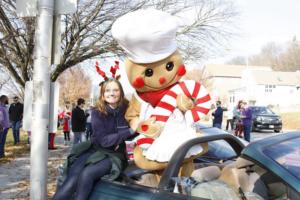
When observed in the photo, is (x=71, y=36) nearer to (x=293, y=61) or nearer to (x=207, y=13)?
(x=207, y=13)

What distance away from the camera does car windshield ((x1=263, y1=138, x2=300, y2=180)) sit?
2.68 metres

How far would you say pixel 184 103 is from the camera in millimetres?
3545

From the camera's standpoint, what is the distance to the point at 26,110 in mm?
4098

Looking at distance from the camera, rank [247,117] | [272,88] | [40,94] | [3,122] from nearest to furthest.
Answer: [40,94], [3,122], [247,117], [272,88]

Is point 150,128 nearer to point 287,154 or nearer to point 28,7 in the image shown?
point 287,154

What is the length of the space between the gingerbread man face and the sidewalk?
3214mm

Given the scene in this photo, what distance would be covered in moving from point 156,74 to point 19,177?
209 inches

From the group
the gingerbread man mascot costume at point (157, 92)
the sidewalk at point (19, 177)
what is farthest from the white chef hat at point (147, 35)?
the sidewalk at point (19, 177)

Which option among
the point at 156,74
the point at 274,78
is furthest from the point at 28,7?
the point at 274,78

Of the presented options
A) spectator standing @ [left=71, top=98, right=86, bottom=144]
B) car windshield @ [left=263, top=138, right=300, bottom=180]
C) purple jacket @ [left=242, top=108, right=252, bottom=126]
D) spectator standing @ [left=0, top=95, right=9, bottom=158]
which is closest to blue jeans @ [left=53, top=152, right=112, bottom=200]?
car windshield @ [left=263, top=138, right=300, bottom=180]

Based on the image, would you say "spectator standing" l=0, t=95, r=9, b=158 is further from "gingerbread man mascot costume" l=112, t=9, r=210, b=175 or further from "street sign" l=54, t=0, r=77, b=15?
"gingerbread man mascot costume" l=112, t=9, r=210, b=175

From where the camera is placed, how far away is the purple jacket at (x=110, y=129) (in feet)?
11.5

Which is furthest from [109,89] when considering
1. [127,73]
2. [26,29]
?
[26,29]

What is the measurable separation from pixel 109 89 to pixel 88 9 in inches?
313
